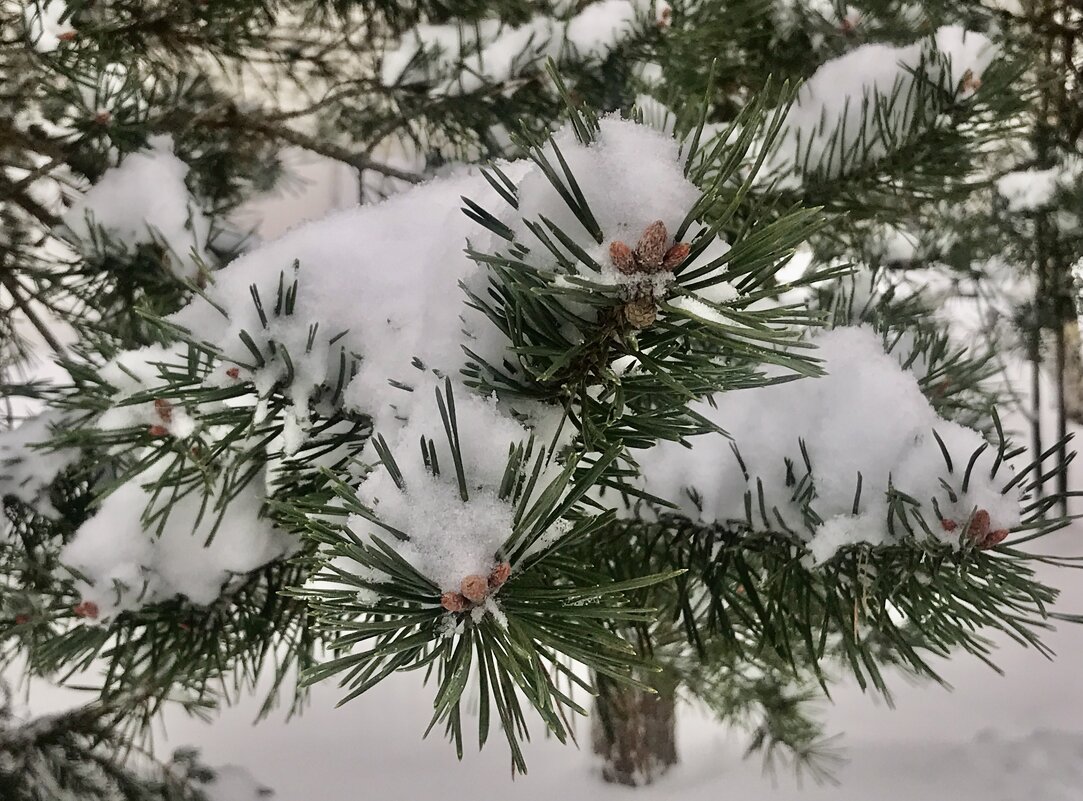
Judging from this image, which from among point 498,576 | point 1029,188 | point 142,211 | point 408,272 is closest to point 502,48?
point 142,211

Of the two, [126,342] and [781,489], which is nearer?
[781,489]

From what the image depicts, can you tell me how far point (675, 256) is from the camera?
140 mm

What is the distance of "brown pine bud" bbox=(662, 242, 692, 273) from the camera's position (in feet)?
0.46

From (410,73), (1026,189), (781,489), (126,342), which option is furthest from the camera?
(1026,189)

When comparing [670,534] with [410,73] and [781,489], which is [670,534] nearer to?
[781,489]

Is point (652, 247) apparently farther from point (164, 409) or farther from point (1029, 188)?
point (1029, 188)

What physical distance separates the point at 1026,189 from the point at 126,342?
3.09ft

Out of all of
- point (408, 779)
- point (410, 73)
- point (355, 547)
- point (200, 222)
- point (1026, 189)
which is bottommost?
point (355, 547)

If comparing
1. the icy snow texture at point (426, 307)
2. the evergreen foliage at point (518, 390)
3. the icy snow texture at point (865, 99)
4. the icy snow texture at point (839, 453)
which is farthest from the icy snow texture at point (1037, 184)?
the icy snow texture at point (426, 307)

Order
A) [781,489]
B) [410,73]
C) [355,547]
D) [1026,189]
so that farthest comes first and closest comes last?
[1026,189] → [410,73] → [781,489] → [355,547]

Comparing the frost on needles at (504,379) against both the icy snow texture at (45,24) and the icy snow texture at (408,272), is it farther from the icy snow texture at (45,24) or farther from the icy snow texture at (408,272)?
the icy snow texture at (45,24)

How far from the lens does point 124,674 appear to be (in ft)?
1.01

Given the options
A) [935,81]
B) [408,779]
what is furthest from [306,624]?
[408,779]

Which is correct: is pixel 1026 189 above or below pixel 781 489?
above
